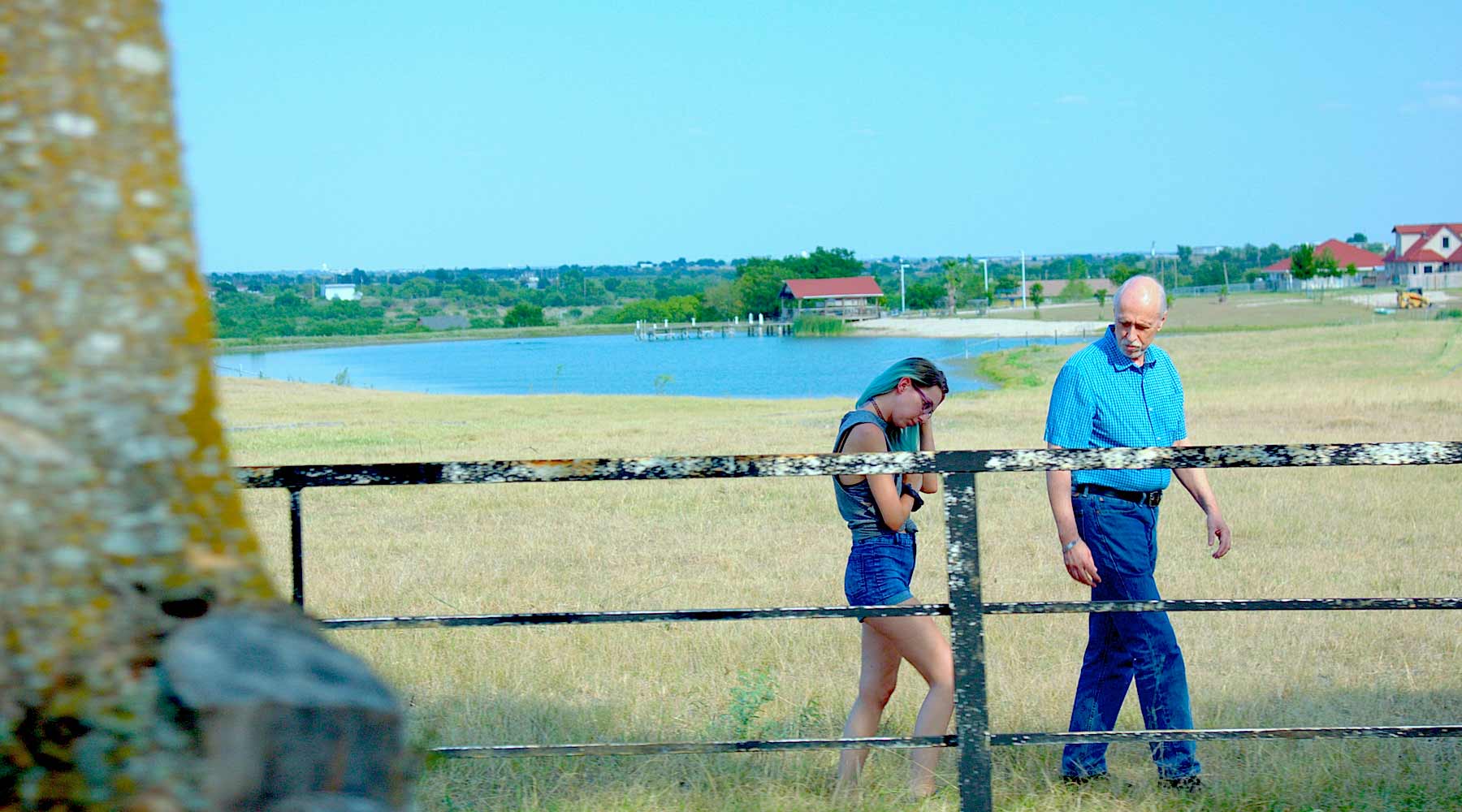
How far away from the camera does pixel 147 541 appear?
1916 mm

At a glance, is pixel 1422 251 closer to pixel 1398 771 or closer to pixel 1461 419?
pixel 1461 419

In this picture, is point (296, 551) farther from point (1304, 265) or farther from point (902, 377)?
point (1304, 265)

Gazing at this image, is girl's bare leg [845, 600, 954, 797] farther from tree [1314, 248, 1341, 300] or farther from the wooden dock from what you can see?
tree [1314, 248, 1341, 300]

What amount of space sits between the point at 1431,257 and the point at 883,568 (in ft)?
534

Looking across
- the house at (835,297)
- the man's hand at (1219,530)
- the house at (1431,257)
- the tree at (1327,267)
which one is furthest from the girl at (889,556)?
the house at (835,297)

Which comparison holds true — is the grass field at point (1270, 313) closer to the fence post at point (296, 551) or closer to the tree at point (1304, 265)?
the tree at point (1304, 265)

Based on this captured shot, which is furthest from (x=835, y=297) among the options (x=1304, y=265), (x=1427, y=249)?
(x=1427, y=249)

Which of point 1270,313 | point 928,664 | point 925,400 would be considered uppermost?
point 925,400

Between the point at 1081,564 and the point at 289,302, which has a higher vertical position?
the point at 289,302

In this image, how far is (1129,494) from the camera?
471cm

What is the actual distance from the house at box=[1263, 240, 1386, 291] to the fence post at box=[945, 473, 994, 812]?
16797 centimetres

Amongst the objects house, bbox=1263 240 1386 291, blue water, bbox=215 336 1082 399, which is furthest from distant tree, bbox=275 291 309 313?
house, bbox=1263 240 1386 291

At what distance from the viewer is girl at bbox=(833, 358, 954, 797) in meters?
4.35

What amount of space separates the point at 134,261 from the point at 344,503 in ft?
45.7
